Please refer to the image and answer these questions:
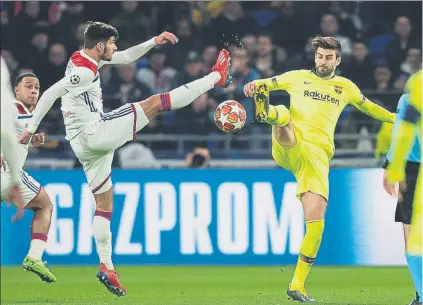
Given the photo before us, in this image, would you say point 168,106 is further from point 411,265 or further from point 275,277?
point 275,277

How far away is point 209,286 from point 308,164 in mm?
2591

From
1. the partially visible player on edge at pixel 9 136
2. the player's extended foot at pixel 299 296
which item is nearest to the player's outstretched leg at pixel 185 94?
the player's extended foot at pixel 299 296

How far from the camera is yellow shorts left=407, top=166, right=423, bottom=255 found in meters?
8.81

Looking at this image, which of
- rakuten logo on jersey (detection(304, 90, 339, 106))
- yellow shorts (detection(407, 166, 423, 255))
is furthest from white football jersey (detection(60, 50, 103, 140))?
yellow shorts (detection(407, 166, 423, 255))

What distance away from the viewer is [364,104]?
11.1 metres

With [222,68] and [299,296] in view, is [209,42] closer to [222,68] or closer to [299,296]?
[222,68]

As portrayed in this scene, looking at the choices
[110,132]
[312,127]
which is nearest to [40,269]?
[110,132]

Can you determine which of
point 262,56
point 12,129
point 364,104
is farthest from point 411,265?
point 262,56

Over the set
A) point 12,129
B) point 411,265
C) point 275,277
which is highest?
point 12,129

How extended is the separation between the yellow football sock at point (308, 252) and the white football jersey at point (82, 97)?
2207 mm

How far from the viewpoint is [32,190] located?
11461 millimetres

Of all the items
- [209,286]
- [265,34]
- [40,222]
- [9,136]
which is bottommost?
[209,286]

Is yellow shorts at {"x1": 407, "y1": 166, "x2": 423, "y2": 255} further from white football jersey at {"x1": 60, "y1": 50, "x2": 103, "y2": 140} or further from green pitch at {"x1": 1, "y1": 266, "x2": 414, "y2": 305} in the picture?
white football jersey at {"x1": 60, "y1": 50, "x2": 103, "y2": 140}

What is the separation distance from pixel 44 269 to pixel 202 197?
174 inches
